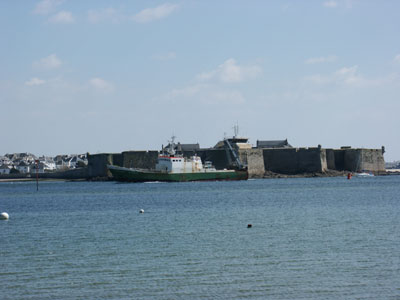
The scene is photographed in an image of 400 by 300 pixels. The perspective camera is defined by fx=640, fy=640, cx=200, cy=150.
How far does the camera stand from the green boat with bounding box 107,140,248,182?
60625 mm

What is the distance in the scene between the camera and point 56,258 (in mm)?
14859

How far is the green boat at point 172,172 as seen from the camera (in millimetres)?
60625

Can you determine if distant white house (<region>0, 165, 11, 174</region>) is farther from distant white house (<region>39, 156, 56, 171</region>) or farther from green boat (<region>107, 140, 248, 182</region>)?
green boat (<region>107, 140, 248, 182</region>)

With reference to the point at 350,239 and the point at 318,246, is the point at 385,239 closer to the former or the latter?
the point at 350,239

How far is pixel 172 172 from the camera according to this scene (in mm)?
60500

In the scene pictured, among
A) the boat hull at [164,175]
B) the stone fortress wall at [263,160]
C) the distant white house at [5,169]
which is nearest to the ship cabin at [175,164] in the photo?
the boat hull at [164,175]

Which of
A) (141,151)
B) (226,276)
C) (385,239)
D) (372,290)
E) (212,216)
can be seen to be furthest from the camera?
(141,151)

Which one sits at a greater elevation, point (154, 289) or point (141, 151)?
point (141, 151)

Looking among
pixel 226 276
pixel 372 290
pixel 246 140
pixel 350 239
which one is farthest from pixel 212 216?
pixel 246 140

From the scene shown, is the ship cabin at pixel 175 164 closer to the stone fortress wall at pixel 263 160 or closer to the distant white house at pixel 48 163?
the stone fortress wall at pixel 263 160

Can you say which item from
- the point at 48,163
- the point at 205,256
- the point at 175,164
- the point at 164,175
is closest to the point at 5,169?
the point at 48,163

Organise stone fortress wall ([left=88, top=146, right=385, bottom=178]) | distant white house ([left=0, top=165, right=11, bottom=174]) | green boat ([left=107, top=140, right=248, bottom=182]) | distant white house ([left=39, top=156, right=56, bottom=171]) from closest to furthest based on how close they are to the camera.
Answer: green boat ([left=107, top=140, right=248, bottom=182]) < stone fortress wall ([left=88, top=146, right=385, bottom=178]) < distant white house ([left=0, top=165, right=11, bottom=174]) < distant white house ([left=39, top=156, right=56, bottom=171])

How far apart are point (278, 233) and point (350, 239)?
2.37 meters

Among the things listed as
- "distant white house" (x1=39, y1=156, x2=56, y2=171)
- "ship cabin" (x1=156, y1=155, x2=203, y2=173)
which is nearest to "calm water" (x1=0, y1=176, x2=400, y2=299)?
"ship cabin" (x1=156, y1=155, x2=203, y2=173)
